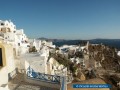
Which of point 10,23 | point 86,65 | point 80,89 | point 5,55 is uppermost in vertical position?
point 10,23

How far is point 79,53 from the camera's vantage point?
79.2m

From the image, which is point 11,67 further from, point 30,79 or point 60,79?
point 60,79

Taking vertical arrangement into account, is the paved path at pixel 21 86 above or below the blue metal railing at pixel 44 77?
below

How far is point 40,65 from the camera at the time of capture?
21.0 meters

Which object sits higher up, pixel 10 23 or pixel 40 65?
pixel 10 23

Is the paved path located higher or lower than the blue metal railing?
lower

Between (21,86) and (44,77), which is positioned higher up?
(44,77)

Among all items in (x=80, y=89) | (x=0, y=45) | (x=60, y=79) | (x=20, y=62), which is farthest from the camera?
(x=20, y=62)

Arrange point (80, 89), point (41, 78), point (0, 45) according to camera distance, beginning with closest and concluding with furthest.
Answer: point (41, 78), point (0, 45), point (80, 89)

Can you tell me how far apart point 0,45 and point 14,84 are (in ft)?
7.62

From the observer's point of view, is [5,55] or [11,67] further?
[11,67]

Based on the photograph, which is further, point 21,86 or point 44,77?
point 44,77

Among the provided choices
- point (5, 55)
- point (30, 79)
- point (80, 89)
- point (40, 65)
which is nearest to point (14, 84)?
point (30, 79)

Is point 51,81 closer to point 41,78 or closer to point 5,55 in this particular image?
point 41,78
